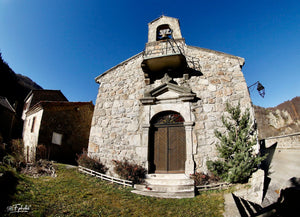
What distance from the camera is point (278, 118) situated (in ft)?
75.0

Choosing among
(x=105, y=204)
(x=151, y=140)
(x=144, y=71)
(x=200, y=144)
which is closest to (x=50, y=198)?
(x=105, y=204)

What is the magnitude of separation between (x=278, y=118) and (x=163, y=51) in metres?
24.5

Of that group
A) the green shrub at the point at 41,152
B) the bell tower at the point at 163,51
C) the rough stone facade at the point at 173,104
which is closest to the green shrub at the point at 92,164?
the rough stone facade at the point at 173,104

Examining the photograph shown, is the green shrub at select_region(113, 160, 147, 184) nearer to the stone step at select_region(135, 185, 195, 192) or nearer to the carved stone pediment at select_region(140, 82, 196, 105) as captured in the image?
the stone step at select_region(135, 185, 195, 192)

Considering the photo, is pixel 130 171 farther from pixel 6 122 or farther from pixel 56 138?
pixel 6 122

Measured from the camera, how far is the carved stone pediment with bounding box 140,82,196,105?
23.1 ft

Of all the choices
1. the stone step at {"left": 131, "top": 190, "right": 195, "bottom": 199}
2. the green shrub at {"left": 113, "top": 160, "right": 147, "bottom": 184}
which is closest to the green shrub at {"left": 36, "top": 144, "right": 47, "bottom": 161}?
the green shrub at {"left": 113, "top": 160, "right": 147, "bottom": 184}

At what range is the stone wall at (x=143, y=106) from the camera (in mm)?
6395

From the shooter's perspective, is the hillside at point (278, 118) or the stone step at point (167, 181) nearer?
the stone step at point (167, 181)

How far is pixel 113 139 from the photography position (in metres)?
7.26

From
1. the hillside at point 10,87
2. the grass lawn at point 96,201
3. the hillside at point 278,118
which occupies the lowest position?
the grass lawn at point 96,201

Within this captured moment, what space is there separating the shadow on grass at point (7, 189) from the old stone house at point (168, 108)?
3185 millimetres

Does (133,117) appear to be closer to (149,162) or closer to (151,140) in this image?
(151,140)

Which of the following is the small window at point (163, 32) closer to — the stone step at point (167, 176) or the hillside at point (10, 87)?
the stone step at point (167, 176)
